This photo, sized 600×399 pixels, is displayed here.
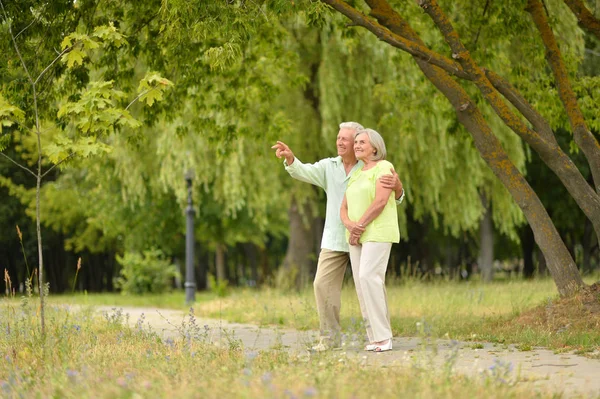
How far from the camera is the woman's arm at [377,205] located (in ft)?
25.5

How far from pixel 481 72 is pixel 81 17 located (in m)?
4.95

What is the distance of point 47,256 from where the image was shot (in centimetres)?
4288

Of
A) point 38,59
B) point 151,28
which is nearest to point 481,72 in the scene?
point 151,28

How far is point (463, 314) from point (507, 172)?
237 cm

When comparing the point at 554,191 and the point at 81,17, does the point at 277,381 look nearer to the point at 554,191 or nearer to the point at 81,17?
the point at 81,17

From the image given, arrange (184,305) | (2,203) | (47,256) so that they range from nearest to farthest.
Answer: (184,305) < (2,203) < (47,256)

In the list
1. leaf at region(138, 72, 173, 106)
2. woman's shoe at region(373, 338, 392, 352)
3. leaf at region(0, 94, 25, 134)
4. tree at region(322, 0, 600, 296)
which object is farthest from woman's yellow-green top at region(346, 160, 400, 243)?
leaf at region(0, 94, 25, 134)

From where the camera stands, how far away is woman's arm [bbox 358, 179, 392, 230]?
A: 25.5 feet

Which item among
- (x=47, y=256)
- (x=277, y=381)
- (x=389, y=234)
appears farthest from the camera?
(x=47, y=256)

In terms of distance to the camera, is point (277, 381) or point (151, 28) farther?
point (151, 28)

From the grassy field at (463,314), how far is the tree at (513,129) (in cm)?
64

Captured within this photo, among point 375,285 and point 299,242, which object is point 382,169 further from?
point 299,242

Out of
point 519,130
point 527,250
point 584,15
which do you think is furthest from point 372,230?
point 527,250

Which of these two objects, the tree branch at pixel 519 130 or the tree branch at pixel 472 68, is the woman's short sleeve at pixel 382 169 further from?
the tree branch at pixel 519 130
